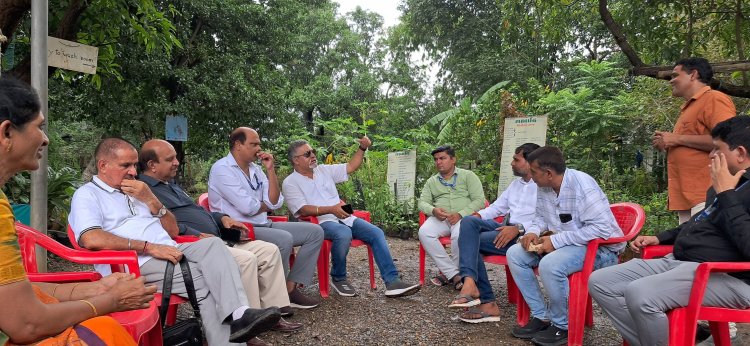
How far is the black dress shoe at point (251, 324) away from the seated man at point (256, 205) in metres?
1.29

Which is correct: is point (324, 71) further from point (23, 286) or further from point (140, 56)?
point (23, 286)

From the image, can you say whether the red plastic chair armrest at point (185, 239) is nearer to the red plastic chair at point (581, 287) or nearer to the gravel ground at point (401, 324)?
the gravel ground at point (401, 324)

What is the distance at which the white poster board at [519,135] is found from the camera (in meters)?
5.78

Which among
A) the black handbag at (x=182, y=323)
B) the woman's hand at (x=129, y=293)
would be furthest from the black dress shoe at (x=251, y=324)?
the woman's hand at (x=129, y=293)

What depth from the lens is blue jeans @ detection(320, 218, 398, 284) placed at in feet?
15.3

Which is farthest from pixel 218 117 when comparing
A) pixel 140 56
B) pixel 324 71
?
pixel 324 71

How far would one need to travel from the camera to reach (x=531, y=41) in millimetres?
17172

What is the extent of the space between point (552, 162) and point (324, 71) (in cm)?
2096

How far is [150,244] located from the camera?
305cm

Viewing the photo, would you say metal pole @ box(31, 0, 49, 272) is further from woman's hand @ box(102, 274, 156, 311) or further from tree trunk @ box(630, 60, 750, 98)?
tree trunk @ box(630, 60, 750, 98)

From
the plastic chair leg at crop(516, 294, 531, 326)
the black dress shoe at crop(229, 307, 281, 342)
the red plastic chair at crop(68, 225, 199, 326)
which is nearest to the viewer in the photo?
the black dress shoe at crop(229, 307, 281, 342)

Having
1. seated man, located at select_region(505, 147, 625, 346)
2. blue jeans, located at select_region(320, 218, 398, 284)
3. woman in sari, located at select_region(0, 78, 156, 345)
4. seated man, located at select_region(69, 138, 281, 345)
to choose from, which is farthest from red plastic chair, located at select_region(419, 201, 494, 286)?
woman in sari, located at select_region(0, 78, 156, 345)

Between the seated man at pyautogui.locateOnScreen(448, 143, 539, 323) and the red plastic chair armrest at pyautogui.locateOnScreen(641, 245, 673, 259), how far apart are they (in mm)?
964

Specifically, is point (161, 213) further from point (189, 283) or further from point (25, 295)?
point (25, 295)
